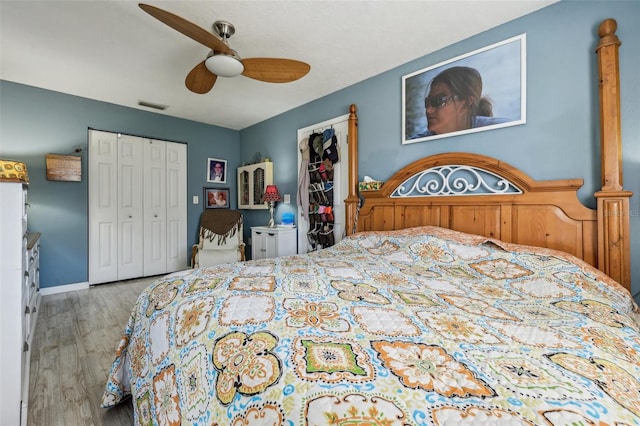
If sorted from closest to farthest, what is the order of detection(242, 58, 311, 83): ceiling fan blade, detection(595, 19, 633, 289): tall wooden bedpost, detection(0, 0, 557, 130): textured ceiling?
detection(595, 19, 633, 289): tall wooden bedpost, detection(0, 0, 557, 130): textured ceiling, detection(242, 58, 311, 83): ceiling fan blade

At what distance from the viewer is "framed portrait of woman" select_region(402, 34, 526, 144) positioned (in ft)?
6.72

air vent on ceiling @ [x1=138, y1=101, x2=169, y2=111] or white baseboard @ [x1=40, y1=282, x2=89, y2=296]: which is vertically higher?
air vent on ceiling @ [x1=138, y1=101, x2=169, y2=111]

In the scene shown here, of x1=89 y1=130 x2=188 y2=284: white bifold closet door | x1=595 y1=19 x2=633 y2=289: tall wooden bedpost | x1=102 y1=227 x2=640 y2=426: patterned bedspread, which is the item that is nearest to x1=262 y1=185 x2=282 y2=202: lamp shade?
x1=89 y1=130 x2=188 y2=284: white bifold closet door

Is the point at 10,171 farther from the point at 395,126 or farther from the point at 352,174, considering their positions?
the point at 395,126

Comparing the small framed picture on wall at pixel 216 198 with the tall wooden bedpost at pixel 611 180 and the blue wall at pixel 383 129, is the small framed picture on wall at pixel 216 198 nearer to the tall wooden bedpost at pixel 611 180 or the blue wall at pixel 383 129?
the blue wall at pixel 383 129

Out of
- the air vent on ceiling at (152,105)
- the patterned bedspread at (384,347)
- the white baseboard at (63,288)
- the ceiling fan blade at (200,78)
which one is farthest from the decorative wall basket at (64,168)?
the patterned bedspread at (384,347)

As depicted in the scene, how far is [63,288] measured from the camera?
3.39m

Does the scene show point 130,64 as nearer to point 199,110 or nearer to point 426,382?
point 199,110

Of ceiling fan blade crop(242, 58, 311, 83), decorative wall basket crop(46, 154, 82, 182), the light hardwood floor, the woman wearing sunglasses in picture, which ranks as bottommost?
the light hardwood floor

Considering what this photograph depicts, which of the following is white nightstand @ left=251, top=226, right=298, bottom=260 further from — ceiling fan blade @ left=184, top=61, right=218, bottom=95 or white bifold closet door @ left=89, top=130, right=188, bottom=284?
ceiling fan blade @ left=184, top=61, right=218, bottom=95

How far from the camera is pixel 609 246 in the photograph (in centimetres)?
161

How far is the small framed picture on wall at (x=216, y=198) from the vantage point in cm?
462

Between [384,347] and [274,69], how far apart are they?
6.65 feet

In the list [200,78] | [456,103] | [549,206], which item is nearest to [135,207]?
[200,78]
